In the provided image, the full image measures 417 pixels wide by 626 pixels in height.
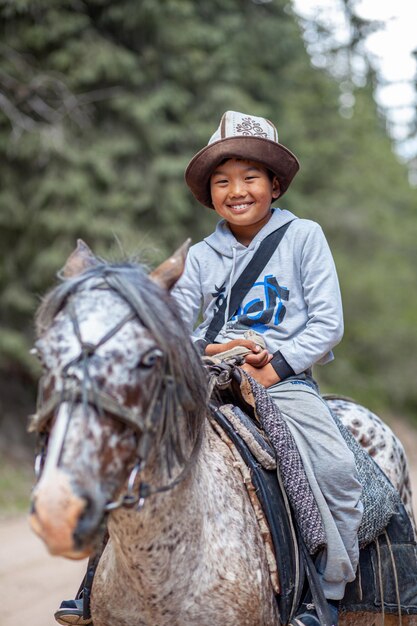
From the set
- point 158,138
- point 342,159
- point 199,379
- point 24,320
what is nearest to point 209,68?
point 158,138

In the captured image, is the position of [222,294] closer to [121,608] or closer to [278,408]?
[278,408]

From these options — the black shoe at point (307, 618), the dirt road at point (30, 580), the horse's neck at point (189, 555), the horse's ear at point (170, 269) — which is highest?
the horse's ear at point (170, 269)

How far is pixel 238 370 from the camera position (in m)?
3.26

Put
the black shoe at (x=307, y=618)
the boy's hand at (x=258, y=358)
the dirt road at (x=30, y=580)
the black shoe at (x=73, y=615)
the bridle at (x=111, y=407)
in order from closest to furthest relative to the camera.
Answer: the bridle at (x=111, y=407), the black shoe at (x=307, y=618), the black shoe at (x=73, y=615), the boy's hand at (x=258, y=358), the dirt road at (x=30, y=580)

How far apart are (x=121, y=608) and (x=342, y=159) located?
18.4 m

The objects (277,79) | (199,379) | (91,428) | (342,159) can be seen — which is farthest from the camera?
(342,159)

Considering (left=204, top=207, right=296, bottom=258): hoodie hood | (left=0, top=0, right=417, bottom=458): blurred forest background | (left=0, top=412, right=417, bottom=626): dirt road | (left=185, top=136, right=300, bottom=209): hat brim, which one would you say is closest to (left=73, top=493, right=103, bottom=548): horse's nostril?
(left=204, top=207, right=296, bottom=258): hoodie hood

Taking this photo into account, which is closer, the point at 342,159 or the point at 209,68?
the point at 209,68

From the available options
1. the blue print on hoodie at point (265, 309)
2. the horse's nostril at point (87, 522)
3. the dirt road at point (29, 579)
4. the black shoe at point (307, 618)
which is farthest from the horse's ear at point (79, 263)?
the dirt road at point (29, 579)

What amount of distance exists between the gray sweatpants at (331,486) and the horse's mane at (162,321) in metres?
0.75

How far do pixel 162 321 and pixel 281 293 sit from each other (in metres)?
1.16

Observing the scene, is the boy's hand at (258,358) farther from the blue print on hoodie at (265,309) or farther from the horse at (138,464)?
the horse at (138,464)

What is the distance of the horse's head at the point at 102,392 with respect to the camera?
218 centimetres

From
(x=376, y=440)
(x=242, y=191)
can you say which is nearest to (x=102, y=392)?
(x=242, y=191)
